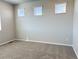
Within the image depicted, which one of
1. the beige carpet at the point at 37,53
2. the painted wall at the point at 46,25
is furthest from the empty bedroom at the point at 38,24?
the beige carpet at the point at 37,53

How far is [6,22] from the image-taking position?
4.68 meters

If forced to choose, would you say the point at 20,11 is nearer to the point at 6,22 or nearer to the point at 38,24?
→ the point at 6,22

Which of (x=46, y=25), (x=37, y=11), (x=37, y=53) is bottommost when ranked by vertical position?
(x=37, y=53)

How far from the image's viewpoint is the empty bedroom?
407cm

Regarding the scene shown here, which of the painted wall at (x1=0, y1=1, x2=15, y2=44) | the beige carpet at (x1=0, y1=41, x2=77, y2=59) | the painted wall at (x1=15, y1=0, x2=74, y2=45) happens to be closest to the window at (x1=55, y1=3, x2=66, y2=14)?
the painted wall at (x1=15, y1=0, x2=74, y2=45)

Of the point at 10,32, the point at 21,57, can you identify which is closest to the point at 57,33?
the point at 21,57

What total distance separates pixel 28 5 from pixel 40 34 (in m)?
2.10

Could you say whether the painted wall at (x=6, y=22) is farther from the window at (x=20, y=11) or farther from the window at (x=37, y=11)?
the window at (x=37, y=11)

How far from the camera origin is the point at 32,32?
500 cm

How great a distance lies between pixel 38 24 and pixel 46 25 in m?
0.54

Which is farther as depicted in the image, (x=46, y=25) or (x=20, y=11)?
(x=20, y=11)

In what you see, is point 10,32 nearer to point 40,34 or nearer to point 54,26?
point 40,34

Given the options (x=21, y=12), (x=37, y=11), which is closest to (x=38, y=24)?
(x=37, y=11)

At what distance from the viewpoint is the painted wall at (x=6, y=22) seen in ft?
14.3
